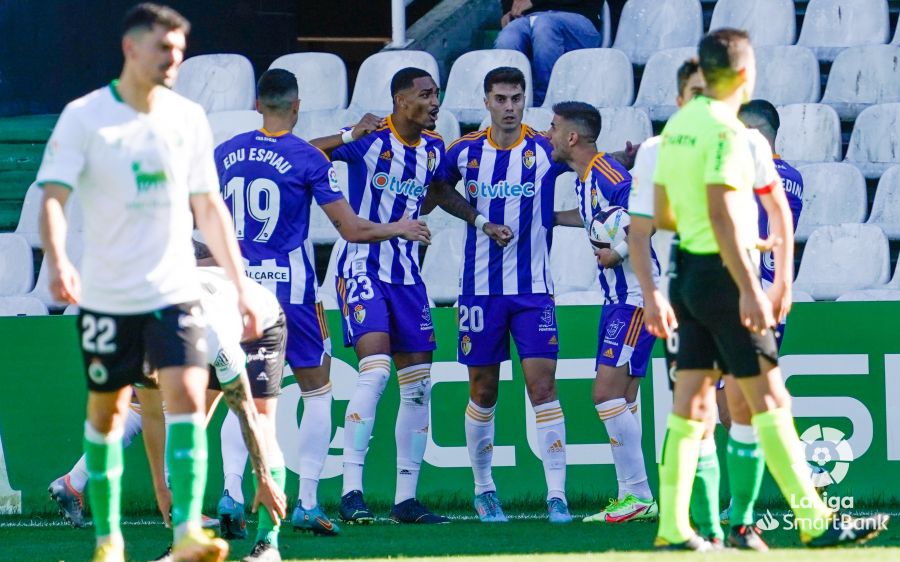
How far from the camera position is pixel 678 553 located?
5.05 metres

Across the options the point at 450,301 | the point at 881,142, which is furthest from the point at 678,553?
the point at 881,142

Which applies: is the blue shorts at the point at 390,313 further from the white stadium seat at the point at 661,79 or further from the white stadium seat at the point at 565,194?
the white stadium seat at the point at 661,79

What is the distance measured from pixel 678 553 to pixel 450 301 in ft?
12.8

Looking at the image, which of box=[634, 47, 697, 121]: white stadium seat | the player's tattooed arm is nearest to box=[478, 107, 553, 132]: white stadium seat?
box=[634, 47, 697, 121]: white stadium seat

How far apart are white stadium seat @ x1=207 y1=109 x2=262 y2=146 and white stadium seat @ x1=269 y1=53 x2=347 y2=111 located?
49 cm

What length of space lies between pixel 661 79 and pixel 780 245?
500 cm

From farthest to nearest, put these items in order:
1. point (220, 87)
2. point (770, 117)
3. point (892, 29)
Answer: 1. point (892, 29)
2. point (220, 87)
3. point (770, 117)

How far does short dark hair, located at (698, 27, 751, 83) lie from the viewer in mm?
5094

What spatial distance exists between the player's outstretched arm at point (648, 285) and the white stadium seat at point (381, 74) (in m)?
4.77

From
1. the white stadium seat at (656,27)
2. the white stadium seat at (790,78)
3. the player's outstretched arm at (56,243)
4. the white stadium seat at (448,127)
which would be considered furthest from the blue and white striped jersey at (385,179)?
the white stadium seat at (656,27)

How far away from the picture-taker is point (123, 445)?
7461mm

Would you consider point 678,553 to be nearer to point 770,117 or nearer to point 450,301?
point 770,117

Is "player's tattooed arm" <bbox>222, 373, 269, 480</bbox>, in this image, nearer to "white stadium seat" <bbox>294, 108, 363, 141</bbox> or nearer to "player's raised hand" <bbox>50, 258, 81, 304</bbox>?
"player's raised hand" <bbox>50, 258, 81, 304</bbox>

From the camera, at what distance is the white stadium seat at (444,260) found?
8913mm
